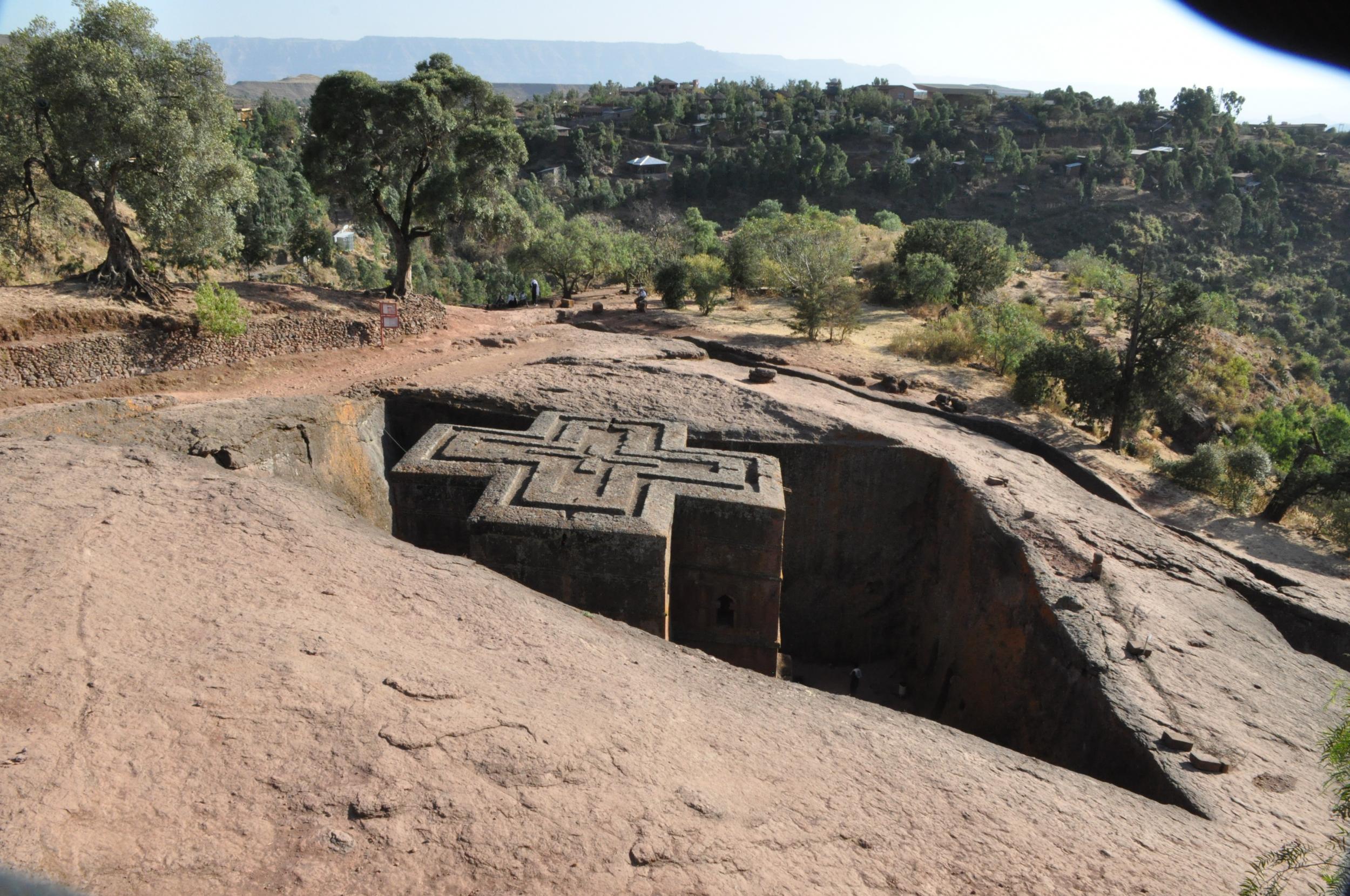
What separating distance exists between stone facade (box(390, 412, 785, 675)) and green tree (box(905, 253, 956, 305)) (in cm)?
1483

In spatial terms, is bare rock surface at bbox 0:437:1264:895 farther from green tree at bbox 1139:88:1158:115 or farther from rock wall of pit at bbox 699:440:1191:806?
green tree at bbox 1139:88:1158:115

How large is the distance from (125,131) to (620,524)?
10359 mm

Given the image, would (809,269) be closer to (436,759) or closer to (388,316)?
(388,316)

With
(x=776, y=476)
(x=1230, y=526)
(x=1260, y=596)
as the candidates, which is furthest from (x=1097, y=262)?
(x=776, y=476)

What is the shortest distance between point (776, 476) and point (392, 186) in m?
12.1

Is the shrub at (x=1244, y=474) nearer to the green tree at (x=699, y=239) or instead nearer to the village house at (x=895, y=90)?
the green tree at (x=699, y=239)

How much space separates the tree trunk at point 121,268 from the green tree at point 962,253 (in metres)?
18.4

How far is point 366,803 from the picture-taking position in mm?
4613

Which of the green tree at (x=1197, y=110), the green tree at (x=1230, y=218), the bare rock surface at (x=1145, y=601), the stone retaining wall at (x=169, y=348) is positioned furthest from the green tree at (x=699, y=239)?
the green tree at (x=1197, y=110)

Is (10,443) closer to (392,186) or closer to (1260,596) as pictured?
(392,186)

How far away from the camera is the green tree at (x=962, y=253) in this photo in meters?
24.4

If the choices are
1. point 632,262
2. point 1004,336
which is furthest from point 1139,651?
point 632,262

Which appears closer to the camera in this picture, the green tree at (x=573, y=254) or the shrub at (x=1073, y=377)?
the shrub at (x=1073, y=377)

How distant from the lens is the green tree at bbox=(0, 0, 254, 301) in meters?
12.4
